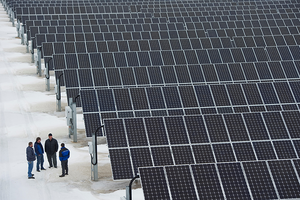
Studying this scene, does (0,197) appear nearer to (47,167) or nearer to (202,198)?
(47,167)

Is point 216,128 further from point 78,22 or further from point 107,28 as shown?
point 78,22

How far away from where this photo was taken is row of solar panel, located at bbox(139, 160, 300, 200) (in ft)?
47.4

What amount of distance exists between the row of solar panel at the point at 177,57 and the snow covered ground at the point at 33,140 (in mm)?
2557

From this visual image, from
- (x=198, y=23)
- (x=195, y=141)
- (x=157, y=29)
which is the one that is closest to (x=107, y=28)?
(x=157, y=29)

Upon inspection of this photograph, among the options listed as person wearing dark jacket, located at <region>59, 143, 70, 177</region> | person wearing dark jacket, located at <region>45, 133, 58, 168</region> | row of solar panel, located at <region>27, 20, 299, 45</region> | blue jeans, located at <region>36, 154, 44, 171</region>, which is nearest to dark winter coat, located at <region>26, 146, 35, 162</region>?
blue jeans, located at <region>36, 154, 44, 171</region>

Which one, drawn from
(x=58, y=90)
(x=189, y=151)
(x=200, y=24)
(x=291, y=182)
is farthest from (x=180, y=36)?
(x=291, y=182)

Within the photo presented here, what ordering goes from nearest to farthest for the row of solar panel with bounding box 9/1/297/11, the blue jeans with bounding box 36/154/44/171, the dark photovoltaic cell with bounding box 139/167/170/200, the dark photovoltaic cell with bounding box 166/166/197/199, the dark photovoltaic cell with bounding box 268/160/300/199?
the dark photovoltaic cell with bounding box 139/167/170/200 < the dark photovoltaic cell with bounding box 166/166/197/199 < the dark photovoltaic cell with bounding box 268/160/300/199 < the blue jeans with bounding box 36/154/44/171 < the row of solar panel with bounding box 9/1/297/11

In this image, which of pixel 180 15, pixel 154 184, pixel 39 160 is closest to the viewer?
pixel 154 184

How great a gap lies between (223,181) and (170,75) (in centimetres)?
1254

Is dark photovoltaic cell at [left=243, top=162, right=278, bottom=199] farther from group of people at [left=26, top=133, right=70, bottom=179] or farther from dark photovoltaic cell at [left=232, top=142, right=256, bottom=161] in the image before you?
group of people at [left=26, top=133, right=70, bottom=179]

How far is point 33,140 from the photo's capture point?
24.4 metres

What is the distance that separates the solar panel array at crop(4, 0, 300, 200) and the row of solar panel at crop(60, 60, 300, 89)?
5 centimetres

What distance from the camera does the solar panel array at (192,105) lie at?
14.9 meters

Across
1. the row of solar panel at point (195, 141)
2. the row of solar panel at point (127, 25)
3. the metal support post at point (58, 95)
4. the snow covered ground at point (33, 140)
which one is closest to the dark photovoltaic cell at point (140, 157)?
the row of solar panel at point (195, 141)
